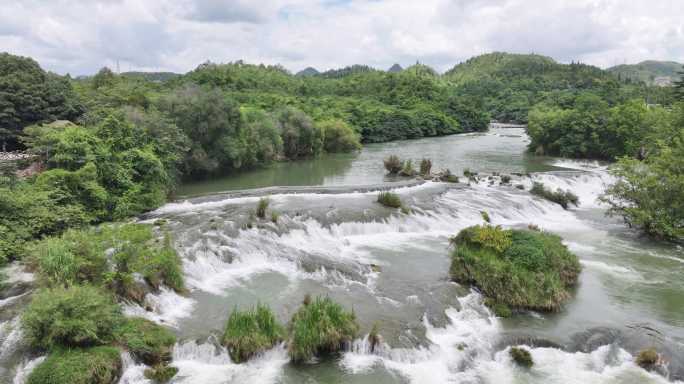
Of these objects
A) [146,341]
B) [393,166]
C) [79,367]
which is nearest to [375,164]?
[393,166]

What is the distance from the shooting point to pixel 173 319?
49.6 feet

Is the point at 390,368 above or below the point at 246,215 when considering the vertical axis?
below

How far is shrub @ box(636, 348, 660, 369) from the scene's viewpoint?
1362 centimetres

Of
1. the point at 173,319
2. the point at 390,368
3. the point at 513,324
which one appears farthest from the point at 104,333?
the point at 513,324

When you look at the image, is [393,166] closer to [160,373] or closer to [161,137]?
[161,137]

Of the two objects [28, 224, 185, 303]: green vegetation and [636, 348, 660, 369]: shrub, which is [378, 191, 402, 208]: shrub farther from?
[636, 348, 660, 369]: shrub

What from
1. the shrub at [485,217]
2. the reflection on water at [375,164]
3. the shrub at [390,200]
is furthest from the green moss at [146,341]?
the reflection on water at [375,164]

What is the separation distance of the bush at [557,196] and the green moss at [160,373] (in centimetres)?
2747

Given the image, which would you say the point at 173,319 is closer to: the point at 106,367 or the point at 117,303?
the point at 117,303

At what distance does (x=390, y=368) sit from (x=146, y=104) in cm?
3551

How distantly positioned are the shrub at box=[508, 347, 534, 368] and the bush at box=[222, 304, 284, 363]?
22.0 feet

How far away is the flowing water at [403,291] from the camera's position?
1320 cm

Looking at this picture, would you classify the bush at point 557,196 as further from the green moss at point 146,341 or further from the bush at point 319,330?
the green moss at point 146,341

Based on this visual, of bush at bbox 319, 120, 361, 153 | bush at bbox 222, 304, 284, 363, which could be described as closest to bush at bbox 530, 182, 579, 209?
bush at bbox 222, 304, 284, 363
